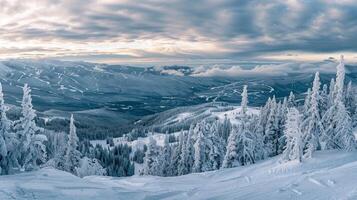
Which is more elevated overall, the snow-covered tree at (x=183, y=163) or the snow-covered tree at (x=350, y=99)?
the snow-covered tree at (x=350, y=99)

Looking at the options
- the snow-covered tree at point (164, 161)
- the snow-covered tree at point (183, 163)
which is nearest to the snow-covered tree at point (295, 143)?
the snow-covered tree at point (183, 163)

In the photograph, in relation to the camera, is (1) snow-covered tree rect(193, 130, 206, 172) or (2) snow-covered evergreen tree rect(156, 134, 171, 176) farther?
(2) snow-covered evergreen tree rect(156, 134, 171, 176)

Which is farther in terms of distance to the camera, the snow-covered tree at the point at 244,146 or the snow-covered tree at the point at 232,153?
the snow-covered tree at the point at 244,146

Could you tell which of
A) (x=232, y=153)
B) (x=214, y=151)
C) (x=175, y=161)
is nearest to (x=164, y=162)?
(x=175, y=161)

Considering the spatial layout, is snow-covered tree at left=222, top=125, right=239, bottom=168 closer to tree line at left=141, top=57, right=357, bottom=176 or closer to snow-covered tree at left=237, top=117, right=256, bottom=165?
tree line at left=141, top=57, right=357, bottom=176

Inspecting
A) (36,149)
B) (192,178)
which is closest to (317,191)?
(192,178)

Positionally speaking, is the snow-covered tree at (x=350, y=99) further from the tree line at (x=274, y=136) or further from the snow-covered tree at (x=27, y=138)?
the snow-covered tree at (x=27, y=138)

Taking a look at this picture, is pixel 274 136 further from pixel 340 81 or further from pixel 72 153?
pixel 72 153

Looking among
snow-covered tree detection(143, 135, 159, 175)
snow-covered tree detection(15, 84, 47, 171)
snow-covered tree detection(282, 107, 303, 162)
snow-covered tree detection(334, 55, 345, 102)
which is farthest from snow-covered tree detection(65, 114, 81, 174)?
snow-covered tree detection(334, 55, 345, 102)

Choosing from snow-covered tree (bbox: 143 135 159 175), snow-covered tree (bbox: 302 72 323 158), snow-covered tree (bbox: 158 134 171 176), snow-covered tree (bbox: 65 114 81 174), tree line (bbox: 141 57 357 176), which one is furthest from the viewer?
snow-covered tree (bbox: 158 134 171 176)

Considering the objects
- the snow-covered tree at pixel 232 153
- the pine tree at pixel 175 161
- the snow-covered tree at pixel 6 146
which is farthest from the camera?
the pine tree at pixel 175 161

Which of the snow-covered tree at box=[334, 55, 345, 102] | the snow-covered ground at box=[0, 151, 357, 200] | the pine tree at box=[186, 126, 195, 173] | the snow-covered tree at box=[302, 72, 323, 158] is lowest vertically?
the pine tree at box=[186, 126, 195, 173]

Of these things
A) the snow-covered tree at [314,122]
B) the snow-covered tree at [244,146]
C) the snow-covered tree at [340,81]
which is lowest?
the snow-covered tree at [244,146]

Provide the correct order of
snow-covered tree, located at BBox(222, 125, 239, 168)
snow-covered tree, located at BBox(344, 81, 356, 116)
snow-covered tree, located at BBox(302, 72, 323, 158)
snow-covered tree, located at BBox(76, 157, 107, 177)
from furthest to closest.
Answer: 1. snow-covered tree, located at BBox(344, 81, 356, 116)
2. snow-covered tree, located at BBox(76, 157, 107, 177)
3. snow-covered tree, located at BBox(222, 125, 239, 168)
4. snow-covered tree, located at BBox(302, 72, 323, 158)
